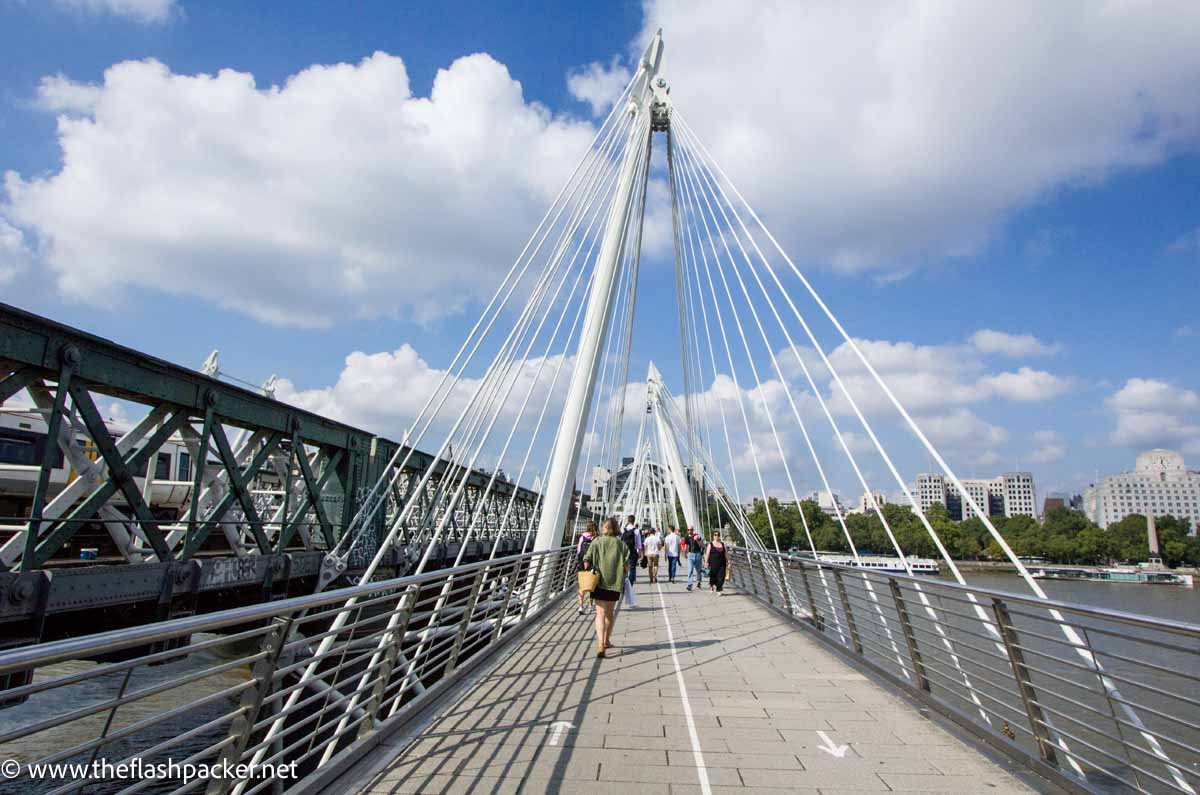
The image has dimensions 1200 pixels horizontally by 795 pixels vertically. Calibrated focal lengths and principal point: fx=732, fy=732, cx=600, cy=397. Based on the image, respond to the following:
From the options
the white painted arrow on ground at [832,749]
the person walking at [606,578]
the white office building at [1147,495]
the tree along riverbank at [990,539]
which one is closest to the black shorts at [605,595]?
the person walking at [606,578]

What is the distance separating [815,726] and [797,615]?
596 cm

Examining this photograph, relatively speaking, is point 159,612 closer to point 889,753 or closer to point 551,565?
point 551,565

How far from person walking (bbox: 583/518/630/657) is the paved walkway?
338 mm

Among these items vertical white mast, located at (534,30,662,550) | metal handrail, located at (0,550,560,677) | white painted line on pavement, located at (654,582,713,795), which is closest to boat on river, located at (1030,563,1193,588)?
vertical white mast, located at (534,30,662,550)

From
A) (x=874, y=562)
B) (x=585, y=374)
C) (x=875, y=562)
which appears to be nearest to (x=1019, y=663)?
(x=585, y=374)

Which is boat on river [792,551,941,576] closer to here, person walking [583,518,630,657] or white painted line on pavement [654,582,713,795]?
white painted line on pavement [654,582,713,795]

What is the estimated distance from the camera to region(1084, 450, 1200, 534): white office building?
127875mm

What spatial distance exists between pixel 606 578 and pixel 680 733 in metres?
2.89

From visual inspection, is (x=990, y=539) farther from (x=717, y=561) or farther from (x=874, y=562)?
(x=717, y=561)

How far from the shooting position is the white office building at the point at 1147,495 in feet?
420

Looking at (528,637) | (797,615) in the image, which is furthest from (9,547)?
(797,615)

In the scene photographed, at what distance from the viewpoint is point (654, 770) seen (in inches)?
168

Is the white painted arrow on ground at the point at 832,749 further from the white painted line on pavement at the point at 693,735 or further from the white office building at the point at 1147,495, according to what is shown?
the white office building at the point at 1147,495

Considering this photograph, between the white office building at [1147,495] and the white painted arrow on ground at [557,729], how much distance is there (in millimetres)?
149813
